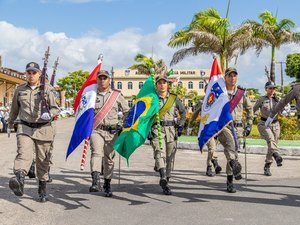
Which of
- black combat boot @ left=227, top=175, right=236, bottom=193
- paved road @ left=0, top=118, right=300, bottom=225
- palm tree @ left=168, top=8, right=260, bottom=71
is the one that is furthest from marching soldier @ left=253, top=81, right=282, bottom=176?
palm tree @ left=168, top=8, right=260, bottom=71

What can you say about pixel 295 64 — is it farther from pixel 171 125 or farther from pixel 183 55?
pixel 171 125

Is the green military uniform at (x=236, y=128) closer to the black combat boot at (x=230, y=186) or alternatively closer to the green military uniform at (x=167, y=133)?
the black combat boot at (x=230, y=186)

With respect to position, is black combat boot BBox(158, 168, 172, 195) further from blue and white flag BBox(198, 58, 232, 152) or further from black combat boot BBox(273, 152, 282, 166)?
black combat boot BBox(273, 152, 282, 166)

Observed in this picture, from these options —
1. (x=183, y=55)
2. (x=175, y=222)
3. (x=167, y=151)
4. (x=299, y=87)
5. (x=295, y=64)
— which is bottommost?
(x=175, y=222)

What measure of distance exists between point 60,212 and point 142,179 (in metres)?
3.16

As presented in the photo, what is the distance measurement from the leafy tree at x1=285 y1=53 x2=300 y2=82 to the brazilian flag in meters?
65.4

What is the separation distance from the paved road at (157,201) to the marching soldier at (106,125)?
0.47 meters

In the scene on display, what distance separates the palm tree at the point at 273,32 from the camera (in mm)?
25156

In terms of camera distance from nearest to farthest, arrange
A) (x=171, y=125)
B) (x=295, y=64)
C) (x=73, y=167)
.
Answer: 1. (x=171, y=125)
2. (x=73, y=167)
3. (x=295, y=64)

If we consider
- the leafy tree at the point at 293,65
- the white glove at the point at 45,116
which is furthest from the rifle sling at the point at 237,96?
the leafy tree at the point at 293,65

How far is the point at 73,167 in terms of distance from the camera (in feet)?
35.2

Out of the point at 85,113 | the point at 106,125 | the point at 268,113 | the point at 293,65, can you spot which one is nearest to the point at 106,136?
the point at 106,125

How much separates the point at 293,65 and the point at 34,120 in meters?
68.2

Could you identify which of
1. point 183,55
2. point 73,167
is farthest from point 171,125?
point 183,55
